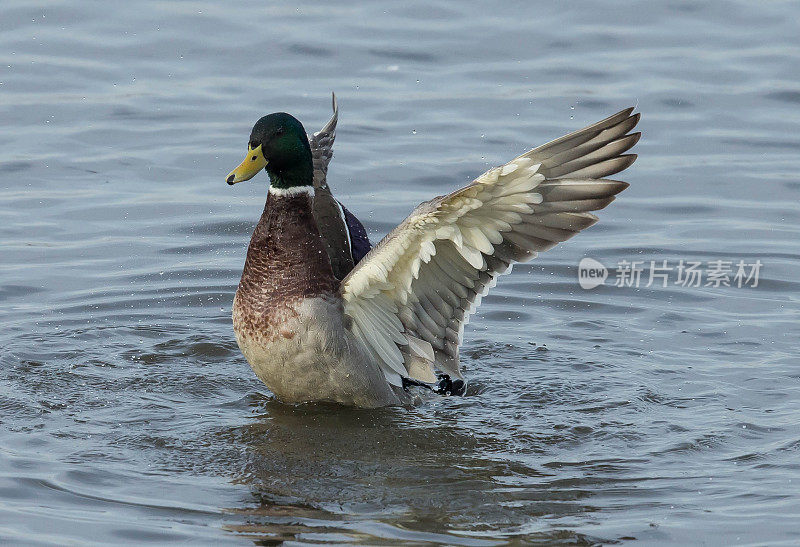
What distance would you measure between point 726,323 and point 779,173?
2786 millimetres

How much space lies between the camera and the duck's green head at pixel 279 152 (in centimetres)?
736

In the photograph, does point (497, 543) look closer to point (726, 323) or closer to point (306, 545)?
point (306, 545)

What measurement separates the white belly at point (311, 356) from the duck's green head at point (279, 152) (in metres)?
0.72

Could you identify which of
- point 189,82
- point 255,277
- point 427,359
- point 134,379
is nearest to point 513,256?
point 427,359

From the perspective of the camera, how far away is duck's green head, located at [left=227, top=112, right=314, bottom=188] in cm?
736

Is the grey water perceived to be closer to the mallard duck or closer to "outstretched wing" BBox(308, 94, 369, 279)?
the mallard duck

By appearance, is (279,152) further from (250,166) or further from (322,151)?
(322,151)

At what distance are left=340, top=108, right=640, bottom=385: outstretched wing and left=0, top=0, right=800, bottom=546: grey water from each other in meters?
0.47

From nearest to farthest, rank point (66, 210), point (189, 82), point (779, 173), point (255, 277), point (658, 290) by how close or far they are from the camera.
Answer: point (255, 277), point (658, 290), point (66, 210), point (779, 173), point (189, 82)

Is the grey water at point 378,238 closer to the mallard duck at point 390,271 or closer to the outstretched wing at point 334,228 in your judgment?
the mallard duck at point 390,271

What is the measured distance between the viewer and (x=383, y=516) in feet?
19.7

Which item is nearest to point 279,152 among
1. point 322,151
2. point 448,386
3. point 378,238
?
point 322,151

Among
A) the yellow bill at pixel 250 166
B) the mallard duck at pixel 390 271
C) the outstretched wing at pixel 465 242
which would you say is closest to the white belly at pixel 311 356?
the mallard duck at pixel 390 271

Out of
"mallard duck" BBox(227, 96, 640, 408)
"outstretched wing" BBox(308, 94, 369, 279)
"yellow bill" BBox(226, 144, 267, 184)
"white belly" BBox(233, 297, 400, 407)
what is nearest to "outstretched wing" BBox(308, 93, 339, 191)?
"outstretched wing" BBox(308, 94, 369, 279)
